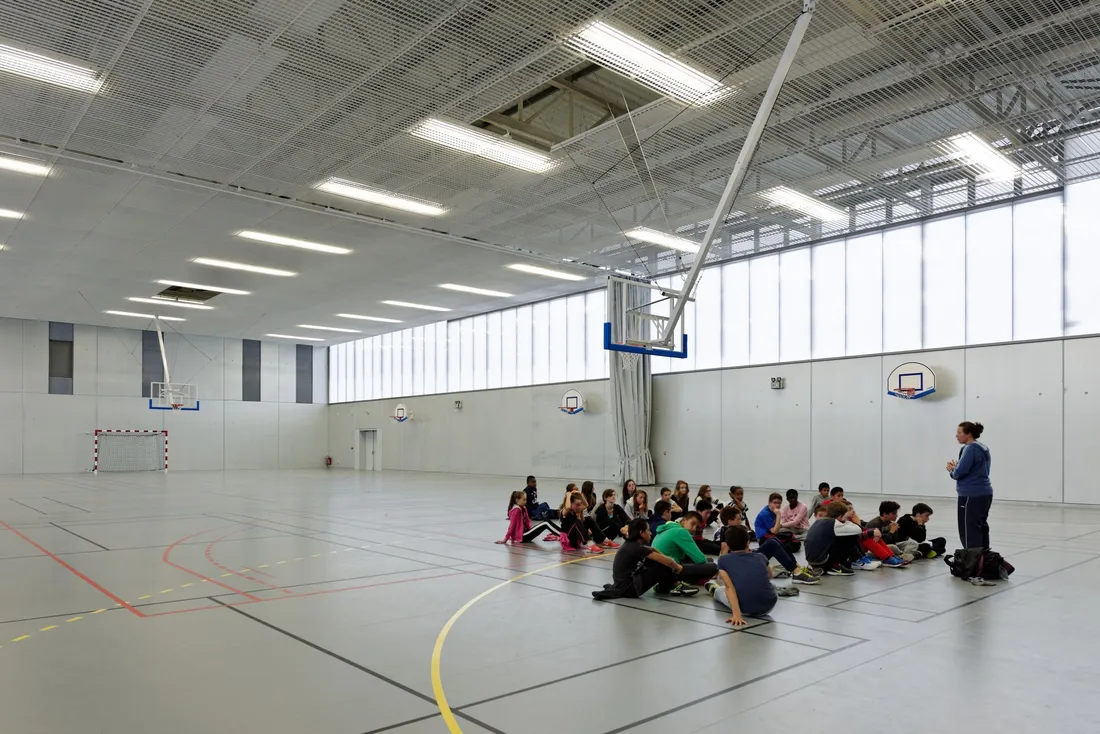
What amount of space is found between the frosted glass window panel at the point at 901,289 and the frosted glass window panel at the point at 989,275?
1.48 m

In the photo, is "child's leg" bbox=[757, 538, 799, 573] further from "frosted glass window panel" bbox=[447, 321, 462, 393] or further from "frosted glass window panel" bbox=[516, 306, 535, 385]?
"frosted glass window panel" bbox=[447, 321, 462, 393]

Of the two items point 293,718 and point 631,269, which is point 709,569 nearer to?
point 293,718

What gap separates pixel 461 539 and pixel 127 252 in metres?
17.9

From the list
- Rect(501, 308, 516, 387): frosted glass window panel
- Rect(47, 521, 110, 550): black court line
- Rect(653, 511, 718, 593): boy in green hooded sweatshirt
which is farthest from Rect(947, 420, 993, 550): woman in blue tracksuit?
Rect(501, 308, 516, 387): frosted glass window panel

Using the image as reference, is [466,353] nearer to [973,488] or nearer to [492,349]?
[492,349]

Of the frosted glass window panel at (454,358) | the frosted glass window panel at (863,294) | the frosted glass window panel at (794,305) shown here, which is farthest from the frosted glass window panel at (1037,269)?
the frosted glass window panel at (454,358)

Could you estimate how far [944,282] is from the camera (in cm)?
2317

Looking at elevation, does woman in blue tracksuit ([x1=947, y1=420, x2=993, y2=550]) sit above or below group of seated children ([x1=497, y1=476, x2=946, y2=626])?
above

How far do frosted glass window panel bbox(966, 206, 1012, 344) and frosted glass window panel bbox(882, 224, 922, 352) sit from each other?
4.85 feet

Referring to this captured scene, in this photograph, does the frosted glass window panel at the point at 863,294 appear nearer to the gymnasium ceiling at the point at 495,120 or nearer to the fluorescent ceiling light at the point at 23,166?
the gymnasium ceiling at the point at 495,120

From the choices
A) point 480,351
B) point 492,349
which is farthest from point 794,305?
point 480,351

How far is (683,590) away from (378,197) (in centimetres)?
1423

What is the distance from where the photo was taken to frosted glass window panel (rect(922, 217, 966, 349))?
2281cm

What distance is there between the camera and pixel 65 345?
138 ft
